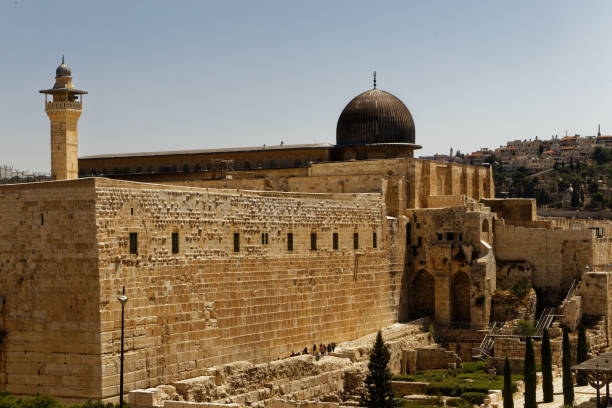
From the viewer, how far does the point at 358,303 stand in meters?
31.8

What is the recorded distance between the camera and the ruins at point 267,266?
2108 centimetres

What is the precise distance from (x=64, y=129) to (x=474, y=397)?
61.8ft

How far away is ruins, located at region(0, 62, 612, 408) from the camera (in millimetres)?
21078

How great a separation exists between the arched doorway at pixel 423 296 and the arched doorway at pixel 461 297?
911 mm

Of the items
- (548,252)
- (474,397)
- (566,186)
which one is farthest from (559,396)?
(566,186)

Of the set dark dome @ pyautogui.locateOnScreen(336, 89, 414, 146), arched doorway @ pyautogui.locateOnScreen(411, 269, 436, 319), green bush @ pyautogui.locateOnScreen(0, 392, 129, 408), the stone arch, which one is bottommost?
green bush @ pyautogui.locateOnScreen(0, 392, 129, 408)

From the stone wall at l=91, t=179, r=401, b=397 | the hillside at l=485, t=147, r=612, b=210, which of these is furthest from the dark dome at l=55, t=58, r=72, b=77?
the hillside at l=485, t=147, r=612, b=210

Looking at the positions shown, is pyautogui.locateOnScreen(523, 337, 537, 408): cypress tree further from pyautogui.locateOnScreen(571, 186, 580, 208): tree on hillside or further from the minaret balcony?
pyautogui.locateOnScreen(571, 186, 580, 208): tree on hillside

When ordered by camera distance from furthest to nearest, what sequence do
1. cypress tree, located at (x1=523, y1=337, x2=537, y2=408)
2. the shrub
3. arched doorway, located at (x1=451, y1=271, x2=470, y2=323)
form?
the shrub < arched doorway, located at (x1=451, y1=271, x2=470, y2=323) < cypress tree, located at (x1=523, y1=337, x2=537, y2=408)

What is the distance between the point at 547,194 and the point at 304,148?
65700 millimetres

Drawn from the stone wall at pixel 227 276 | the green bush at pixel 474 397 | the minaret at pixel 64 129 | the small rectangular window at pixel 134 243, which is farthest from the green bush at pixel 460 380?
the minaret at pixel 64 129

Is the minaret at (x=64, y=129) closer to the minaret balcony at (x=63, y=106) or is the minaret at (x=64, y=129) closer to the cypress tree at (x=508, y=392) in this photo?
the minaret balcony at (x=63, y=106)

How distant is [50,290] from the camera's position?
21188 millimetres

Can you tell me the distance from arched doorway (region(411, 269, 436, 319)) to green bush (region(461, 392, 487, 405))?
9.64 metres
